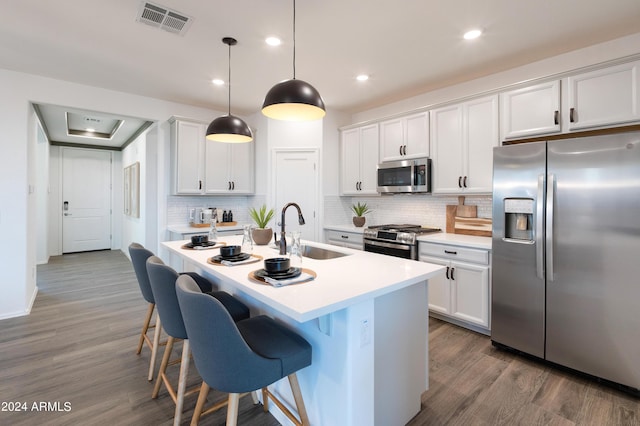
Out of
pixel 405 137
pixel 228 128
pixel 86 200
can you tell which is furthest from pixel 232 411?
pixel 86 200

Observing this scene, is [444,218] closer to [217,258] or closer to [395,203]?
[395,203]

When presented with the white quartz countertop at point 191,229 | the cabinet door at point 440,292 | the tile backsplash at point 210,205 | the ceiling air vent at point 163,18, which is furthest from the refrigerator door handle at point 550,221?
the white quartz countertop at point 191,229

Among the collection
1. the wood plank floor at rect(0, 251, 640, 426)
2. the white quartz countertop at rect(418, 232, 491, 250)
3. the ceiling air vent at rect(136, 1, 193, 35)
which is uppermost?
the ceiling air vent at rect(136, 1, 193, 35)

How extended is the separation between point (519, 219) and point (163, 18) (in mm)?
3214

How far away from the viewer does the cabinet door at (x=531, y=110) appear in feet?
8.81

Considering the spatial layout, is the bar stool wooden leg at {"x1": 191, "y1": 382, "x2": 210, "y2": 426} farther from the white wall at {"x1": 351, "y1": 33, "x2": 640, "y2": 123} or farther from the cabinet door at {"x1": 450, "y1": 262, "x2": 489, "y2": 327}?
the white wall at {"x1": 351, "y1": 33, "x2": 640, "y2": 123}

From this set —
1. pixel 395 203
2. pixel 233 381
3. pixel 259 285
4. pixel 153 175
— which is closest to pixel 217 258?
pixel 259 285

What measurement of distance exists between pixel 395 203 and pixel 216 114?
3041 millimetres

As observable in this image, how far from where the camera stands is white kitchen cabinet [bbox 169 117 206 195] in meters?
4.27

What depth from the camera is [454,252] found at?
3094 millimetres

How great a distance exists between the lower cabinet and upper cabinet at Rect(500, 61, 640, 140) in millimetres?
1213

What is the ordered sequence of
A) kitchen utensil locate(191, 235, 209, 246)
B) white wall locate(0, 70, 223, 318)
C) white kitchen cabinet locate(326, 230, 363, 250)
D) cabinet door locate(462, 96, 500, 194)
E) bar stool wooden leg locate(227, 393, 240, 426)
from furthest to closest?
1. white kitchen cabinet locate(326, 230, 363, 250)
2. white wall locate(0, 70, 223, 318)
3. cabinet door locate(462, 96, 500, 194)
4. kitchen utensil locate(191, 235, 209, 246)
5. bar stool wooden leg locate(227, 393, 240, 426)

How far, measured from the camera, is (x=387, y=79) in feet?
11.8

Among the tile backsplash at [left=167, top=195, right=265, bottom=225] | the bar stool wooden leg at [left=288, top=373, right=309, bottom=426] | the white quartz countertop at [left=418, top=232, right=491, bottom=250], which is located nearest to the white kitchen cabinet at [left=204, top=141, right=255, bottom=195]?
the tile backsplash at [left=167, top=195, right=265, bottom=225]
